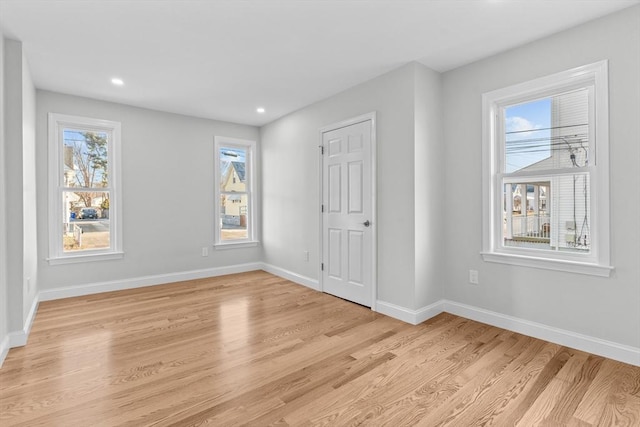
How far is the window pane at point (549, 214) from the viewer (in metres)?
2.55

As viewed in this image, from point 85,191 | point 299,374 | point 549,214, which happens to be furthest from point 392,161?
point 85,191

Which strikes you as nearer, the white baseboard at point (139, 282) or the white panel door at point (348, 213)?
the white panel door at point (348, 213)

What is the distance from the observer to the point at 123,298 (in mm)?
3947

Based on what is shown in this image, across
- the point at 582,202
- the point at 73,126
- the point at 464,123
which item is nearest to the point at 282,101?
the point at 464,123

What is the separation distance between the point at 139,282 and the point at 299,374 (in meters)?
3.34

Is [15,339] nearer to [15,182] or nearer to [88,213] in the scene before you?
[15,182]

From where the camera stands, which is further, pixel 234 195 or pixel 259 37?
pixel 234 195

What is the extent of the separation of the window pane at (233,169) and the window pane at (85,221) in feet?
5.60

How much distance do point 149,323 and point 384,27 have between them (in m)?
3.45

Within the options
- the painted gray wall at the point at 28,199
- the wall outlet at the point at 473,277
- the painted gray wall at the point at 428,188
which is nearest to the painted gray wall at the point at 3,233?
the painted gray wall at the point at 28,199

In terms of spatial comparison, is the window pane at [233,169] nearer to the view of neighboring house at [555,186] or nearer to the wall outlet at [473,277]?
the wall outlet at [473,277]

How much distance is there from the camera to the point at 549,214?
2.74 meters

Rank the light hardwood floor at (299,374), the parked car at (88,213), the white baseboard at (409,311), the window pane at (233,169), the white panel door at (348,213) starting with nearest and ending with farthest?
the light hardwood floor at (299,374) → the white baseboard at (409,311) → the white panel door at (348,213) → the parked car at (88,213) → the window pane at (233,169)

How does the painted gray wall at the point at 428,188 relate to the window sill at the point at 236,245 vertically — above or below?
above
